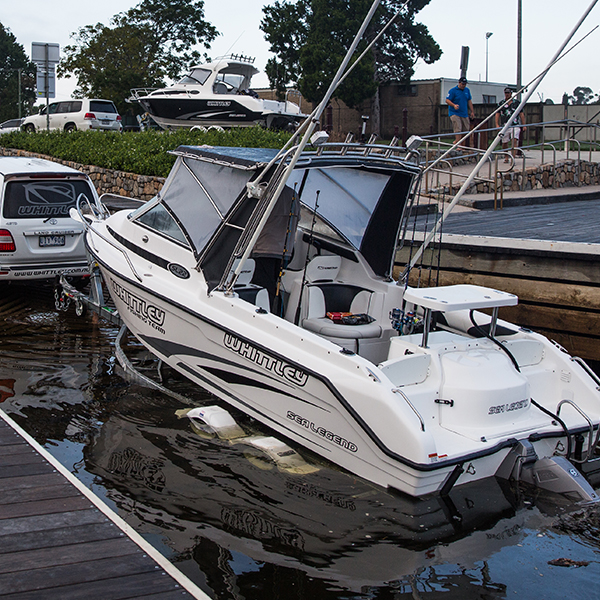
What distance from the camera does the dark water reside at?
12.4 feet

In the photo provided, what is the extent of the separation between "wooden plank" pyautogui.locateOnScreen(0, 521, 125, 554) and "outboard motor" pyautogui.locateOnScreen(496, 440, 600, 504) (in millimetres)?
2519

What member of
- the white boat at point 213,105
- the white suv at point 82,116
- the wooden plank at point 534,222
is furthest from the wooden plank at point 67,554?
the white suv at point 82,116

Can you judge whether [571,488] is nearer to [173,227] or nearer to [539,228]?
[173,227]

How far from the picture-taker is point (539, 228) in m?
9.02

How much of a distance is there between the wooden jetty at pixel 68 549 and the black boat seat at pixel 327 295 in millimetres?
2681

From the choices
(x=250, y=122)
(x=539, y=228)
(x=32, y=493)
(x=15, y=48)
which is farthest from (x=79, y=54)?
(x=15, y=48)

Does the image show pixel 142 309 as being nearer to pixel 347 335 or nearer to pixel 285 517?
pixel 347 335

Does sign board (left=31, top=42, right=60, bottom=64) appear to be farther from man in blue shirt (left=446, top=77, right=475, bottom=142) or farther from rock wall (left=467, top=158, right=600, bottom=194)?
rock wall (left=467, top=158, right=600, bottom=194)

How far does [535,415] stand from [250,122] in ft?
52.3

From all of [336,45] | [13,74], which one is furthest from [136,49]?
[13,74]

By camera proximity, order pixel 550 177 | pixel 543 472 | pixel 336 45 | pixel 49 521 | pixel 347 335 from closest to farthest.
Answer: pixel 49 521
pixel 543 472
pixel 347 335
pixel 550 177
pixel 336 45

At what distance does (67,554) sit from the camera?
3.50 m

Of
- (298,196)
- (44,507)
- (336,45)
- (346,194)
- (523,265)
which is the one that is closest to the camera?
(44,507)

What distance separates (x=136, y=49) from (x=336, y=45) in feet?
33.0
